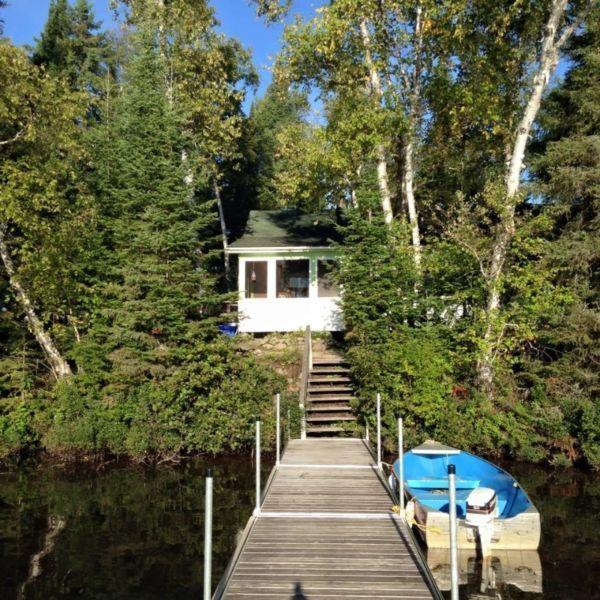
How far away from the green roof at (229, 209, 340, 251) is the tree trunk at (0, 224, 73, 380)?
712 centimetres

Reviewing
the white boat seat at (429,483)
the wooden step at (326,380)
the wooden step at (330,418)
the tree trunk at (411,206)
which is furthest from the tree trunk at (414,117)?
the white boat seat at (429,483)

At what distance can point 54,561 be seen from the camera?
838 centimetres

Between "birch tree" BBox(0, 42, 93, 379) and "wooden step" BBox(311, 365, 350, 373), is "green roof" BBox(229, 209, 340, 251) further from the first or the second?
"birch tree" BBox(0, 42, 93, 379)

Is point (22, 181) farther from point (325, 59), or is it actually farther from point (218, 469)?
point (325, 59)

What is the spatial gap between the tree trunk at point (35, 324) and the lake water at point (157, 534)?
296 cm

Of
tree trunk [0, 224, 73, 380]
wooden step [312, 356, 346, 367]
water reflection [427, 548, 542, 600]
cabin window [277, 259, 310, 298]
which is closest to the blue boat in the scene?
water reflection [427, 548, 542, 600]

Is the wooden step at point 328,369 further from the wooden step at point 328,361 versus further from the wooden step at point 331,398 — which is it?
the wooden step at point 331,398

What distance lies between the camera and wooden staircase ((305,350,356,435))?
45.5ft

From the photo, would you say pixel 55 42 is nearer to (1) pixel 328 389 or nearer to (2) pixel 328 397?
(1) pixel 328 389

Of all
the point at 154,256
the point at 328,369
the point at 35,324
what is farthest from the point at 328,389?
the point at 35,324

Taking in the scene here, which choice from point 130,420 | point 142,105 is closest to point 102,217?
point 142,105

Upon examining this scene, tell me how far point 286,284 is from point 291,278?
305 millimetres

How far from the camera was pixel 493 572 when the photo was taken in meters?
7.99

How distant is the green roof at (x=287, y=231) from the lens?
20031 millimetres
